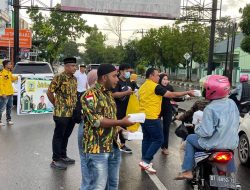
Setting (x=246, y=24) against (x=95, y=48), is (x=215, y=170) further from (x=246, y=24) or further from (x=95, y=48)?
(x=95, y=48)

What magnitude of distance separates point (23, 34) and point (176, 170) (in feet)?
140

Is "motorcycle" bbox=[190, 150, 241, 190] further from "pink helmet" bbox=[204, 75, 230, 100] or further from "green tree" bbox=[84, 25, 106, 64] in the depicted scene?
"green tree" bbox=[84, 25, 106, 64]

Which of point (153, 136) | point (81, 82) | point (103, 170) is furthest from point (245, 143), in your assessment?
point (81, 82)

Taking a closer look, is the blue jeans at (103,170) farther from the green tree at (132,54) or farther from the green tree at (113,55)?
the green tree at (113,55)

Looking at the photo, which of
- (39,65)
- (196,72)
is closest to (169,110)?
(39,65)

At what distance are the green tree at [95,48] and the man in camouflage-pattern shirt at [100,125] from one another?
104m

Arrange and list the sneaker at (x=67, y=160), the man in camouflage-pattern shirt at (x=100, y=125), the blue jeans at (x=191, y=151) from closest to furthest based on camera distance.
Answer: the man in camouflage-pattern shirt at (x=100, y=125) → the blue jeans at (x=191, y=151) → the sneaker at (x=67, y=160)

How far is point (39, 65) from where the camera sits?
1659 centimetres

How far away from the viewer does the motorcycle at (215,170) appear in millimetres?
4312

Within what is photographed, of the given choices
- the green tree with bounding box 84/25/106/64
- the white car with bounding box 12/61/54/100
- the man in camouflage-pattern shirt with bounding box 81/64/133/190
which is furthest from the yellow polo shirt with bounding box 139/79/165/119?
the green tree with bounding box 84/25/106/64

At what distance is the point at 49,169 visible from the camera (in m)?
6.95

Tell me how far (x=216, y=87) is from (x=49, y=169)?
11.9 ft

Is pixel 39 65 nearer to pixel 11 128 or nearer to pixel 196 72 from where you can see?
pixel 11 128

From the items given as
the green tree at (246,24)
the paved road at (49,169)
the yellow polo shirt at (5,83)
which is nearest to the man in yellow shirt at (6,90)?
the yellow polo shirt at (5,83)
